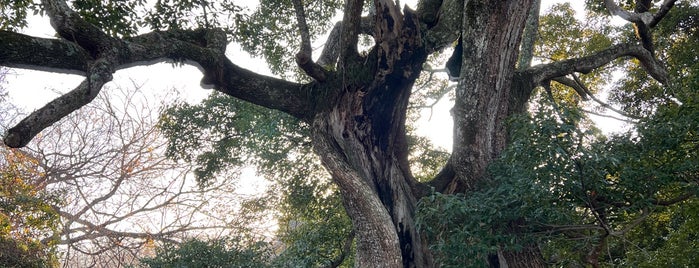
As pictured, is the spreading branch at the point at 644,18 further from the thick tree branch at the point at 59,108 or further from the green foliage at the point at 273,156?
the thick tree branch at the point at 59,108

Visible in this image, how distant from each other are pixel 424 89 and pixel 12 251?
263 inches

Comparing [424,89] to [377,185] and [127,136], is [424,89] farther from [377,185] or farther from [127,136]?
[127,136]

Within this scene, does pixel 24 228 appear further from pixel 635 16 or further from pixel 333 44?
pixel 635 16

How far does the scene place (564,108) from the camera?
13.4 feet

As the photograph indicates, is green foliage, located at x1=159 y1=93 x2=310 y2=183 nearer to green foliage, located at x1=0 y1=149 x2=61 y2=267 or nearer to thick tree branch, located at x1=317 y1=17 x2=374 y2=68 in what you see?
thick tree branch, located at x1=317 y1=17 x2=374 y2=68

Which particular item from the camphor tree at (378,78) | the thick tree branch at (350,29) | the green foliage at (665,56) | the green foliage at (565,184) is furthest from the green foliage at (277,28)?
the green foliage at (665,56)

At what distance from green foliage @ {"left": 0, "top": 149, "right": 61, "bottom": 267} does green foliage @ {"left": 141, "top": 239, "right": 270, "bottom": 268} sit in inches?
68.7

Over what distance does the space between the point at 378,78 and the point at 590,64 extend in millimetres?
2936

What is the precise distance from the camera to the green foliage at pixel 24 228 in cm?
670

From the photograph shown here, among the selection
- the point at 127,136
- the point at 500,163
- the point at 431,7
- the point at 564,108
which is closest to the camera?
the point at 564,108

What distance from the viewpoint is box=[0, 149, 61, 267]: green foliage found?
670 cm

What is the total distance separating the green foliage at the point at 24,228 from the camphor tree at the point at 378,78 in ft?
8.54

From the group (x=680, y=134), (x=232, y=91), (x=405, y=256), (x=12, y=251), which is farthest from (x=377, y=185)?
(x=12, y=251)

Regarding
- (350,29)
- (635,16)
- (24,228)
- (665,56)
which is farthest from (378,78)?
(665,56)
